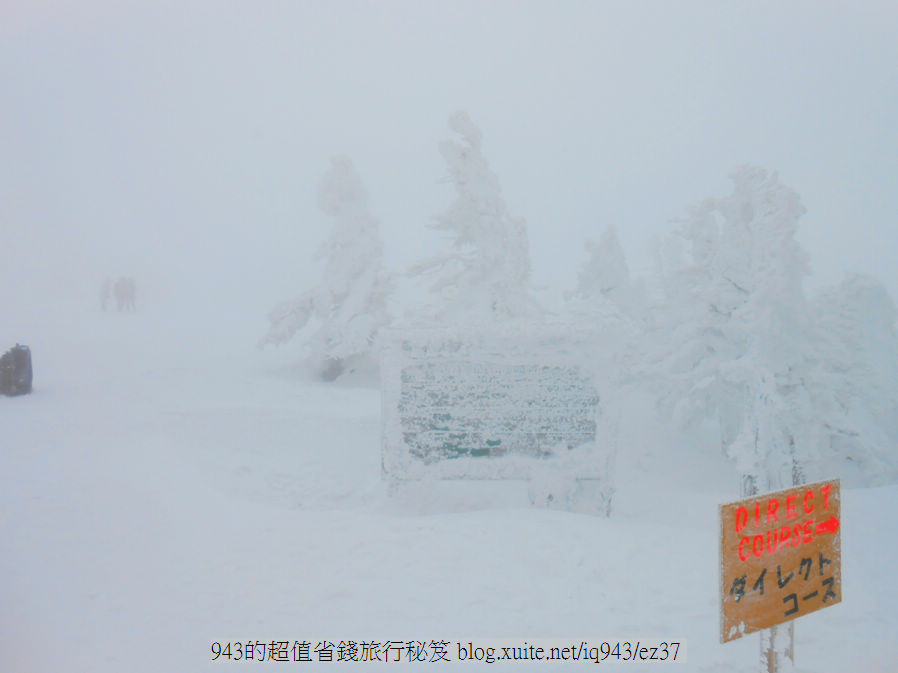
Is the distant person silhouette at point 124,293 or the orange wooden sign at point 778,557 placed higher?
the distant person silhouette at point 124,293

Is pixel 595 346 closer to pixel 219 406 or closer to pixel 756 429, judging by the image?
pixel 756 429

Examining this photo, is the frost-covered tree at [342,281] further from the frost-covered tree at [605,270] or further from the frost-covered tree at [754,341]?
the frost-covered tree at [754,341]

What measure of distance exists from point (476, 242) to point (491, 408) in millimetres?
7196

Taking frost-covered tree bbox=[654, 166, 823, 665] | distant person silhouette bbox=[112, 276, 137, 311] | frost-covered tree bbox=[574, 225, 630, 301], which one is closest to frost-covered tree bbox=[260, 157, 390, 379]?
frost-covered tree bbox=[574, 225, 630, 301]

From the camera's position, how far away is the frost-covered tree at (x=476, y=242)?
17312 millimetres

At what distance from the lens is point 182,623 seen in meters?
6.74

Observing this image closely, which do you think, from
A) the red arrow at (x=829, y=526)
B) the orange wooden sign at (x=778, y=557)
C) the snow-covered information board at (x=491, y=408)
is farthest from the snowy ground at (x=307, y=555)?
the red arrow at (x=829, y=526)

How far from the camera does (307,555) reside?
8.61 m

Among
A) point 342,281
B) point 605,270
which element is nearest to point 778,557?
point 342,281

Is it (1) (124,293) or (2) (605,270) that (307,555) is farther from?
(1) (124,293)

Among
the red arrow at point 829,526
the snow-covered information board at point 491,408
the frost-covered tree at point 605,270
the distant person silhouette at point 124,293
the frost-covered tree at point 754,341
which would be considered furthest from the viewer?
the distant person silhouette at point 124,293

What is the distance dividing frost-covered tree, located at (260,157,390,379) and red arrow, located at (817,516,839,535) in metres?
19.7

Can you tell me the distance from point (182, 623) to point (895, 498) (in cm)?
1424

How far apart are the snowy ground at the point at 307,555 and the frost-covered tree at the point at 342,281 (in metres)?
8.34
